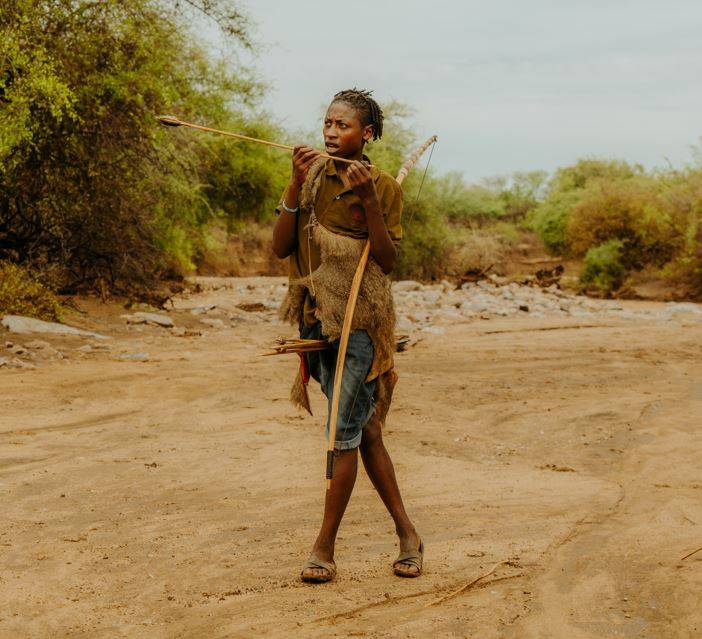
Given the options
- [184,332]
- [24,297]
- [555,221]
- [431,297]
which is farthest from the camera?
[555,221]

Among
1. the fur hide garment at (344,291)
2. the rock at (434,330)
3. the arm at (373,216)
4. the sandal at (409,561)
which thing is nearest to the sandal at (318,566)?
the sandal at (409,561)

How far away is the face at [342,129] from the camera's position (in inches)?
139

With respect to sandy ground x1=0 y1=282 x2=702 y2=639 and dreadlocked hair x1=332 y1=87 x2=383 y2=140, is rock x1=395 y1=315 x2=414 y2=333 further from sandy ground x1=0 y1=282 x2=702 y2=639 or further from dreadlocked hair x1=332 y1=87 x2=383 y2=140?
dreadlocked hair x1=332 y1=87 x2=383 y2=140

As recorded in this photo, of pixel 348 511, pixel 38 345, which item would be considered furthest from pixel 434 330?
pixel 348 511

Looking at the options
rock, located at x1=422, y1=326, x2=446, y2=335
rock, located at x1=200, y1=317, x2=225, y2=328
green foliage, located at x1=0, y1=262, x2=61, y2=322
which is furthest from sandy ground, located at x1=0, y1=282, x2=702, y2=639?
rock, located at x1=200, y1=317, x2=225, y2=328

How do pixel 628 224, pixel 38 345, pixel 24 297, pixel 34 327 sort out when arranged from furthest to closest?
1. pixel 628 224
2. pixel 24 297
3. pixel 34 327
4. pixel 38 345

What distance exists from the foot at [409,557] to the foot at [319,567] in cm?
27

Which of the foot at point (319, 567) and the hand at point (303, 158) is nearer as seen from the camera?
the hand at point (303, 158)

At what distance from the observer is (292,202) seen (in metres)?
3.57

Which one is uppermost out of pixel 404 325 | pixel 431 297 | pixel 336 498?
pixel 336 498

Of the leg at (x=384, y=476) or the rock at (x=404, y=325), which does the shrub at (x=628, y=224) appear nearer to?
A: the rock at (x=404, y=325)

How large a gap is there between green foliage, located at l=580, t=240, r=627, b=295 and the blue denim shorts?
75.4 feet

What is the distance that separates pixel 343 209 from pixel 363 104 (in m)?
0.44

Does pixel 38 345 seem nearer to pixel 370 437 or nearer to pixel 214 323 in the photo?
pixel 214 323
